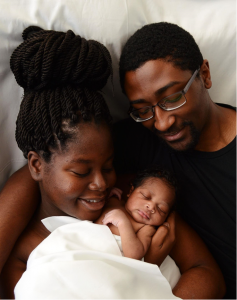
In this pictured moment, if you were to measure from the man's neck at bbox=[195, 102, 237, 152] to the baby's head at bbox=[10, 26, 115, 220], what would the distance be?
62 centimetres

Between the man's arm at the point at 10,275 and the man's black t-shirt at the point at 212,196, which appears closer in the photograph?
the man's arm at the point at 10,275

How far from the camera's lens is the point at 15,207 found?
1.42 meters

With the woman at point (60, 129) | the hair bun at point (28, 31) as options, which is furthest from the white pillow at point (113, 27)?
the woman at point (60, 129)

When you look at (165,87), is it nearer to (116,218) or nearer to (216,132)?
(216,132)

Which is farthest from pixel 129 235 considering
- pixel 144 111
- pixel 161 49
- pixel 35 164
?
pixel 161 49

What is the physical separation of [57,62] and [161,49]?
1.67 feet

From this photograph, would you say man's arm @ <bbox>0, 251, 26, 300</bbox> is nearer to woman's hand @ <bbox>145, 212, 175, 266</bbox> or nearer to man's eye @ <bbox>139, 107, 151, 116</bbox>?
woman's hand @ <bbox>145, 212, 175, 266</bbox>

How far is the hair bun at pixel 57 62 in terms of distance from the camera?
130 centimetres

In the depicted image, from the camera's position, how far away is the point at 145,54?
57.9 inches

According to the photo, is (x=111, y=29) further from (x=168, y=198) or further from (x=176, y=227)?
(x=176, y=227)

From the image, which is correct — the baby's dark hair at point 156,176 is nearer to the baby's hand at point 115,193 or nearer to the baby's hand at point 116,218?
A: the baby's hand at point 115,193

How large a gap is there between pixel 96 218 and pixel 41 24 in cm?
103

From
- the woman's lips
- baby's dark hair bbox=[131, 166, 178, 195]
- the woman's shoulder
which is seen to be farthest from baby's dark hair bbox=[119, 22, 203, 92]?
the woman's shoulder

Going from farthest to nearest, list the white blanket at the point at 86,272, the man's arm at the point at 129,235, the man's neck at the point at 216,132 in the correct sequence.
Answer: the man's neck at the point at 216,132 < the man's arm at the point at 129,235 < the white blanket at the point at 86,272
